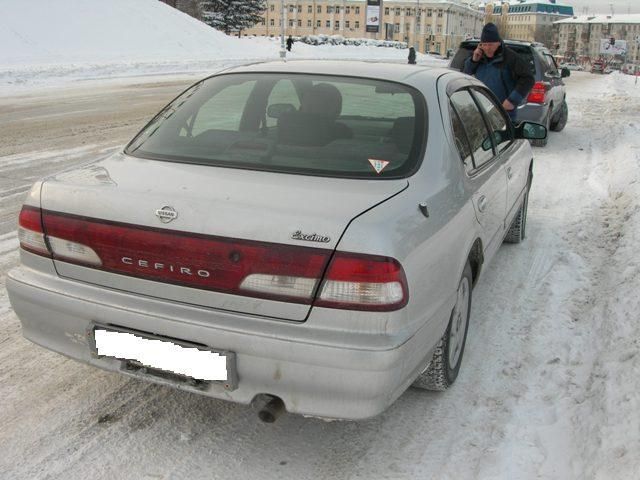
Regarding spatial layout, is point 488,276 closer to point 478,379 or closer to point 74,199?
point 478,379

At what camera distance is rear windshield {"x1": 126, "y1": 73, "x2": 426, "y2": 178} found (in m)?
2.95

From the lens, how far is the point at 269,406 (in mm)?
2504

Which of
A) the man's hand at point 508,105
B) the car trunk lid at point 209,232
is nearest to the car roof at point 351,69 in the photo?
the car trunk lid at point 209,232

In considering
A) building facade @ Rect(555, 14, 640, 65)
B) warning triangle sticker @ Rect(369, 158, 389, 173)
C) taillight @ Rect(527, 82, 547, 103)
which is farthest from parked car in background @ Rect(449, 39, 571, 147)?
building facade @ Rect(555, 14, 640, 65)

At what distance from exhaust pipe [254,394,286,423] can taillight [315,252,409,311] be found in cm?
44

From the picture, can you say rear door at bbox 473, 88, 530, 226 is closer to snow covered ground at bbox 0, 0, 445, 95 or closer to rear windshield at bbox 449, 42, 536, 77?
rear windshield at bbox 449, 42, 536, 77

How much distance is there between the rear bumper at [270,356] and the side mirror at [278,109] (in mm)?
1257

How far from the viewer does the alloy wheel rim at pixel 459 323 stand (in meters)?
3.19

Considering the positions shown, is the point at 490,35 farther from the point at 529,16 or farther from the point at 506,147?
the point at 529,16

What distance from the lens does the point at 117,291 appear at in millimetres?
2582

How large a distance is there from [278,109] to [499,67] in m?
4.62

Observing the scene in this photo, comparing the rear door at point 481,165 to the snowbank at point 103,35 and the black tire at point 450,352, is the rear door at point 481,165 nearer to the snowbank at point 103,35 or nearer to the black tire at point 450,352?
the black tire at point 450,352

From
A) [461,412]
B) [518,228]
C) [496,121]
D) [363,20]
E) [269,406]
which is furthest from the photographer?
[363,20]

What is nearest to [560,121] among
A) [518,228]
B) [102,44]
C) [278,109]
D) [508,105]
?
[508,105]
